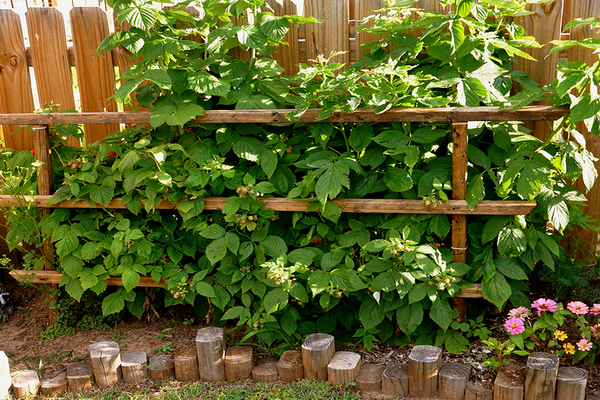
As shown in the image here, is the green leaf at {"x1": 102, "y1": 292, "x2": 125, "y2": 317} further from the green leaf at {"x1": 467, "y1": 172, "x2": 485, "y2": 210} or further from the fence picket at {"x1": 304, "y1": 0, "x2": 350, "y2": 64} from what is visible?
the green leaf at {"x1": 467, "y1": 172, "x2": 485, "y2": 210}

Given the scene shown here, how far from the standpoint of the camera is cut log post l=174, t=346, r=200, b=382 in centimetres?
298

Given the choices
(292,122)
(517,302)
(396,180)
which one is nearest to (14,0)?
(292,122)

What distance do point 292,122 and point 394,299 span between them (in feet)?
3.97

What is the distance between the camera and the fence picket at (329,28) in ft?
11.1

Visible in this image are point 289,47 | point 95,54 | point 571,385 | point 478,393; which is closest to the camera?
point 571,385

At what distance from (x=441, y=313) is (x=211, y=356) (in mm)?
1343

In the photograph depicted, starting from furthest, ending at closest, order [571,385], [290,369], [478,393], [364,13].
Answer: [364,13] → [290,369] → [478,393] → [571,385]

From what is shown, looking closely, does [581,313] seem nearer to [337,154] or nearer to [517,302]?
[517,302]

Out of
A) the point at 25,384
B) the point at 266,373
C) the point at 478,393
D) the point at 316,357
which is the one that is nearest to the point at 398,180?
the point at 316,357

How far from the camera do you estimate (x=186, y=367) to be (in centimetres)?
298

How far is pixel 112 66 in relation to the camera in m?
3.71

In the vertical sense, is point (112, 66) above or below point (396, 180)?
above

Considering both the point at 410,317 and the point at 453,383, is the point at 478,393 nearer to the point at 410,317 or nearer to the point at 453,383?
the point at 453,383

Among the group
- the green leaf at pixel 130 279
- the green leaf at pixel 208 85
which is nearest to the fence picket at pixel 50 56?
the green leaf at pixel 208 85
